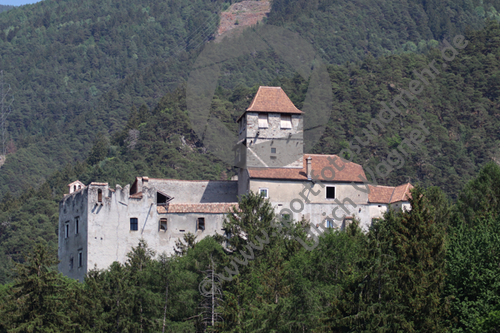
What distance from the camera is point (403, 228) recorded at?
137ft

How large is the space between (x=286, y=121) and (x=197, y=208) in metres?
10.5

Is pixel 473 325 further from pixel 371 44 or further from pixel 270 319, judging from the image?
pixel 371 44

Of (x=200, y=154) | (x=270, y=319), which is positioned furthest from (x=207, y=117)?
(x=270, y=319)

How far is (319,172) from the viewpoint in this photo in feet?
198

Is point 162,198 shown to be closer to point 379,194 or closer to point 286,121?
point 286,121

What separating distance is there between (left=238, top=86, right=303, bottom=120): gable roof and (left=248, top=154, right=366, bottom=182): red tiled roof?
4129 mm

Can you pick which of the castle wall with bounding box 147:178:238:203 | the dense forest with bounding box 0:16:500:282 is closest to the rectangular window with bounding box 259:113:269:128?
the castle wall with bounding box 147:178:238:203

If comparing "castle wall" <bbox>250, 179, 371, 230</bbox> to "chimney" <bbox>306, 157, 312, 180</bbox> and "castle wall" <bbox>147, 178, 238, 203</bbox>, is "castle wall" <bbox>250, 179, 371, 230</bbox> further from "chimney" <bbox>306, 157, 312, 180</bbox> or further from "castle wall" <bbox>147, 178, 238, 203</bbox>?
"castle wall" <bbox>147, 178, 238, 203</bbox>

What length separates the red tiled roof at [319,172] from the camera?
5903 cm

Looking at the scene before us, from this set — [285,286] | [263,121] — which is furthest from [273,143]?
[285,286]

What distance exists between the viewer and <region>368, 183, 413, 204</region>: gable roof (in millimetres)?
60062

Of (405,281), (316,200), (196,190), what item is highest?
(196,190)

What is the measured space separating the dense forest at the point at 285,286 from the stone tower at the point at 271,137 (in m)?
9.96

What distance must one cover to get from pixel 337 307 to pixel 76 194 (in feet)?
85.3
